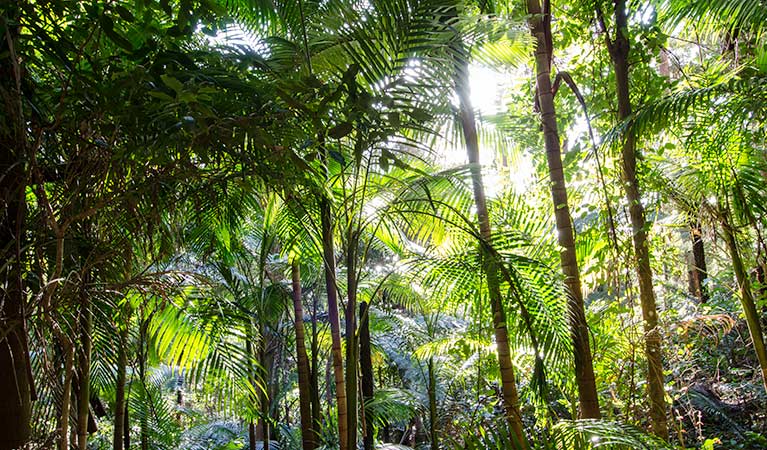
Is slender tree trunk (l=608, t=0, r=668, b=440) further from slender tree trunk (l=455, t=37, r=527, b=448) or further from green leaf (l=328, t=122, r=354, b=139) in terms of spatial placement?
green leaf (l=328, t=122, r=354, b=139)

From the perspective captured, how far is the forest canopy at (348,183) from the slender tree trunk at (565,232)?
0.03 feet

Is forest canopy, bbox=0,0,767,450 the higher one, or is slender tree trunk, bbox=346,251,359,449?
forest canopy, bbox=0,0,767,450

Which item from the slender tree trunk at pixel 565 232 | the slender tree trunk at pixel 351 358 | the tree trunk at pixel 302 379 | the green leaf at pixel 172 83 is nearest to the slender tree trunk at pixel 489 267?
the slender tree trunk at pixel 565 232

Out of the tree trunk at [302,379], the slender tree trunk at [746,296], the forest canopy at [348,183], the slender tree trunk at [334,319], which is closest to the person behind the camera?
the forest canopy at [348,183]

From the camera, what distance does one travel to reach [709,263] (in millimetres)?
11039

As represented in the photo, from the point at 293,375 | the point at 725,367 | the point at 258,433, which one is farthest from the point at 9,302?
the point at 258,433

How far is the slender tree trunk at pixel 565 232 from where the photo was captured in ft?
8.80

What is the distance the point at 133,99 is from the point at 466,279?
1.85 metres

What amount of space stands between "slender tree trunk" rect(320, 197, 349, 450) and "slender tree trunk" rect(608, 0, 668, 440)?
160 cm

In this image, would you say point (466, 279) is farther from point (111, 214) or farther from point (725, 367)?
point (725, 367)

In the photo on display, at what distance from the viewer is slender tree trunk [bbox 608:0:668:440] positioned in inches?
122

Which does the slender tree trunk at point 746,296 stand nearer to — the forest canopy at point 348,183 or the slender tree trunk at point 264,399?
the forest canopy at point 348,183

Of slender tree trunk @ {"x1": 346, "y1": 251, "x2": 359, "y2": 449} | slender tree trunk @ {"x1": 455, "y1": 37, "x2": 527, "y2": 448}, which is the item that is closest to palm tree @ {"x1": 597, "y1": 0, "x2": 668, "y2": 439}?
slender tree trunk @ {"x1": 455, "y1": 37, "x2": 527, "y2": 448}

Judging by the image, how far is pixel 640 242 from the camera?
3.19 m
